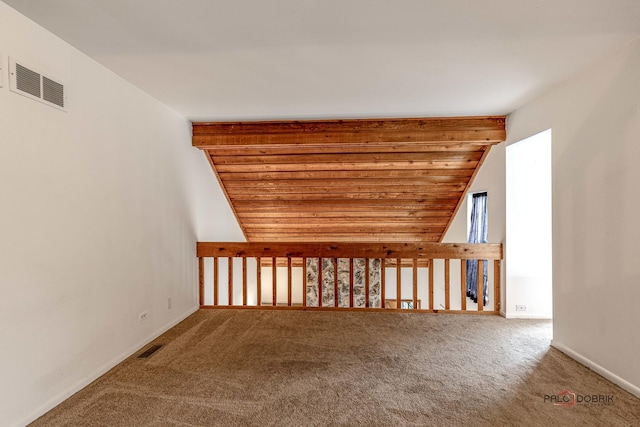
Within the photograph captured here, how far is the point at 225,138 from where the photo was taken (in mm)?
3689

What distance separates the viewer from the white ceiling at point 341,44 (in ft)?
5.36

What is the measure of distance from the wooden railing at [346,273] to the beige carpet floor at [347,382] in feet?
2.30

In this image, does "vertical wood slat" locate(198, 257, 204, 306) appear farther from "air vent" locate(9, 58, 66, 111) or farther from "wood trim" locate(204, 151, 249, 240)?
"air vent" locate(9, 58, 66, 111)

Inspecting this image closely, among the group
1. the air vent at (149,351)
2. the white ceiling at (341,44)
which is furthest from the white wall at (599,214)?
the air vent at (149,351)

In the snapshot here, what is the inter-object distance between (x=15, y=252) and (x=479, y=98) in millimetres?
3622

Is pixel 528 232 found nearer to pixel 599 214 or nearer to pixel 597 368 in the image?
pixel 599 214

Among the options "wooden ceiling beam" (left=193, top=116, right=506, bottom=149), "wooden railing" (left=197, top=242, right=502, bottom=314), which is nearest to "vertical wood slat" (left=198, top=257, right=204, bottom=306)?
"wooden railing" (left=197, top=242, right=502, bottom=314)

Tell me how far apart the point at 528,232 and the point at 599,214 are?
1.30 m

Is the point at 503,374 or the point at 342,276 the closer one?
the point at 503,374

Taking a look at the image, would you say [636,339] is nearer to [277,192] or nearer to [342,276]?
[277,192]

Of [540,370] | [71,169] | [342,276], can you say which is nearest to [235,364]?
[71,169]

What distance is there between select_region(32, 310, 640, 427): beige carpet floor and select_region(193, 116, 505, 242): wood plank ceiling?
1992 mm

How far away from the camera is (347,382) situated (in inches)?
84.0

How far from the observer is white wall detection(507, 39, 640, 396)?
2.01m
